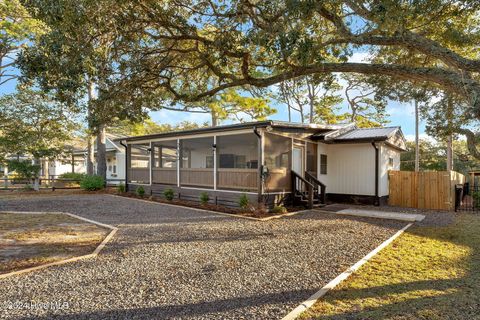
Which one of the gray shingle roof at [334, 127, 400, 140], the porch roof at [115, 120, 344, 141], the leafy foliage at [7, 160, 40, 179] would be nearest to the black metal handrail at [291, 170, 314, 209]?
the porch roof at [115, 120, 344, 141]

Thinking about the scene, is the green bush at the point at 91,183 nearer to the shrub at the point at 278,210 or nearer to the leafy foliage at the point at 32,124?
the leafy foliage at the point at 32,124

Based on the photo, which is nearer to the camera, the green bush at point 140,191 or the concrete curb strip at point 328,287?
the concrete curb strip at point 328,287

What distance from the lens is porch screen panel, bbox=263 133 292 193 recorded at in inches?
408

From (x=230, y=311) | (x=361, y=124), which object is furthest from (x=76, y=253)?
(x=361, y=124)

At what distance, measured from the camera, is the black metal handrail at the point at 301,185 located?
10914 millimetres

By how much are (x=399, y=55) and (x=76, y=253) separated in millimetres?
10765

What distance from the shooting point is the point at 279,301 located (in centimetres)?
334

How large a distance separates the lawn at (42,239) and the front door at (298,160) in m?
7.53

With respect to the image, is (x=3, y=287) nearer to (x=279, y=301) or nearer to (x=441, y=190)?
(x=279, y=301)

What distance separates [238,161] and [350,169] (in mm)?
5530

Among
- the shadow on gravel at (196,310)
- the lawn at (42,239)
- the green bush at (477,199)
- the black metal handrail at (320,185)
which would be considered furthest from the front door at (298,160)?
the shadow on gravel at (196,310)

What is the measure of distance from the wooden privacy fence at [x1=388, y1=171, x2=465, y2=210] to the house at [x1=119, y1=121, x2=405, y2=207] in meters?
0.49

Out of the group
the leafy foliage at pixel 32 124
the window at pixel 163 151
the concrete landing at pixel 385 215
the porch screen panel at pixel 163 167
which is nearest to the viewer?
the concrete landing at pixel 385 215

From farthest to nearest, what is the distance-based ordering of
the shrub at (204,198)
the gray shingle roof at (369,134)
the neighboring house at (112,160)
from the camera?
the neighboring house at (112,160) → the gray shingle roof at (369,134) → the shrub at (204,198)
